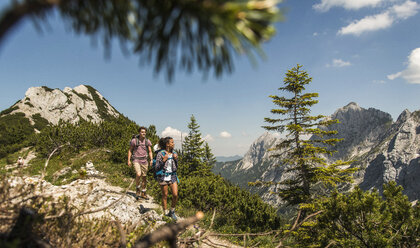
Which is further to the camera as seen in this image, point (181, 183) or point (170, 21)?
point (181, 183)

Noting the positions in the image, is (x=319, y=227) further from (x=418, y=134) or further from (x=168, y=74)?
(x=418, y=134)

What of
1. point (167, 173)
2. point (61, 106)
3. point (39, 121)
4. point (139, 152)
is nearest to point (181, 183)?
point (139, 152)

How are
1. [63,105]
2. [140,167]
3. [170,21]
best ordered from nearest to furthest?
1. [170,21]
2. [140,167]
3. [63,105]

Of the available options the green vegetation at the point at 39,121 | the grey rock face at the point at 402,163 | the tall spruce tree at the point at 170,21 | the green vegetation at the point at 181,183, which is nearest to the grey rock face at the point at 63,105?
the green vegetation at the point at 39,121

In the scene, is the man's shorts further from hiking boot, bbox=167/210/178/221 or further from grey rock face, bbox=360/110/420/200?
grey rock face, bbox=360/110/420/200

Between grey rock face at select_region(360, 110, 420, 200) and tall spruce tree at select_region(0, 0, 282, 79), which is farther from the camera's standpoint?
grey rock face at select_region(360, 110, 420, 200)

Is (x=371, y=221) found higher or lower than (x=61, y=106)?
lower

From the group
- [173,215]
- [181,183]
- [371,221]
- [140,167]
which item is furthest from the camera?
[181,183]

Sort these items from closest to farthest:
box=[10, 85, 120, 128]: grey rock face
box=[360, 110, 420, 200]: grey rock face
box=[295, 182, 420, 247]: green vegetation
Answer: box=[295, 182, 420, 247]: green vegetation, box=[10, 85, 120, 128]: grey rock face, box=[360, 110, 420, 200]: grey rock face

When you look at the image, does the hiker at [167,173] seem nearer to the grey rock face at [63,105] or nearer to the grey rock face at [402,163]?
the grey rock face at [63,105]

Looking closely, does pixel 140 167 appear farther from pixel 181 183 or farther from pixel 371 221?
pixel 371 221

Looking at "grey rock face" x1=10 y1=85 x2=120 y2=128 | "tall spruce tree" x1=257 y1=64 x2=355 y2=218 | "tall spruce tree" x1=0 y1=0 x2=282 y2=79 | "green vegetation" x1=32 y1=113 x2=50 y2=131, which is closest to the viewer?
"tall spruce tree" x1=0 y1=0 x2=282 y2=79

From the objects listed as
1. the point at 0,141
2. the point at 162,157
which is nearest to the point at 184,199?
the point at 162,157

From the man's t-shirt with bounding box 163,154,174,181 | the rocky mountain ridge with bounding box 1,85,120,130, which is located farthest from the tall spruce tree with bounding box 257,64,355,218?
the rocky mountain ridge with bounding box 1,85,120,130
